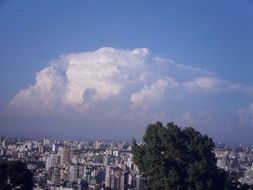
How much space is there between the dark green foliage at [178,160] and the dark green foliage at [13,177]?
4.02m

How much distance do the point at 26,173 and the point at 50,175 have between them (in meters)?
10.1

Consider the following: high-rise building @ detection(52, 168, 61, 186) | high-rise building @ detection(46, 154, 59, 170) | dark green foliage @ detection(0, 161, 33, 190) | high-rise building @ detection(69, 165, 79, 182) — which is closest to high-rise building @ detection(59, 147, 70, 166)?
high-rise building @ detection(46, 154, 59, 170)

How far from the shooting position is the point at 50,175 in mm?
27500

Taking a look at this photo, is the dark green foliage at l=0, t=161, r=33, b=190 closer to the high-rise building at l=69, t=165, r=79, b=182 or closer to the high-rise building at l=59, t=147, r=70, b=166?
the high-rise building at l=69, t=165, r=79, b=182

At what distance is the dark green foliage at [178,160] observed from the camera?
690 inches

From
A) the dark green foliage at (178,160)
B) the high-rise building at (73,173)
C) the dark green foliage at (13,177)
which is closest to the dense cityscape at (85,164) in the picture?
the high-rise building at (73,173)

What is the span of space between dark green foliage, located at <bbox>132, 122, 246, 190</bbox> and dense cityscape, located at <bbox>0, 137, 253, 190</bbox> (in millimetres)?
1176

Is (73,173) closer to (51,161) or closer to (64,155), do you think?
(51,161)

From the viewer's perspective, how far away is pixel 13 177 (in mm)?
17172

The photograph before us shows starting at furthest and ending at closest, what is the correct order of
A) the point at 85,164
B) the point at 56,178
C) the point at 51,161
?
the point at 85,164 < the point at 51,161 < the point at 56,178

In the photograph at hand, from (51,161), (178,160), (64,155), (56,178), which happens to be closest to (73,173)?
(56,178)

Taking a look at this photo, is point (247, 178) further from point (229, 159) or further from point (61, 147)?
point (61, 147)

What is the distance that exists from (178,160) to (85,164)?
15.2m

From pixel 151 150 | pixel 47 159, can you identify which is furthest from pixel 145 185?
pixel 47 159
